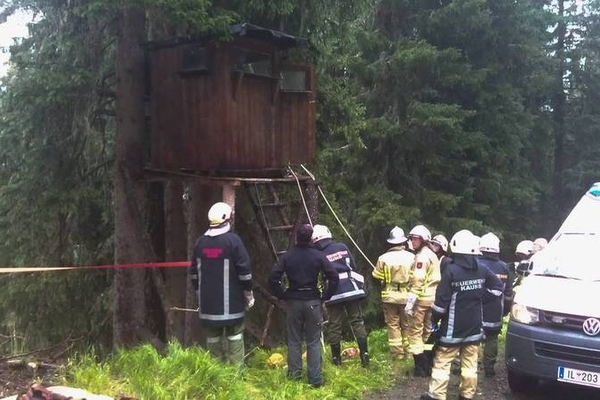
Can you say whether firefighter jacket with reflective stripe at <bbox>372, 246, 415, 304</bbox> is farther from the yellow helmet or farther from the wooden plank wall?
the wooden plank wall

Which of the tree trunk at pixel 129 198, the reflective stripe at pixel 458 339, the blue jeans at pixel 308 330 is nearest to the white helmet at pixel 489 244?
the reflective stripe at pixel 458 339

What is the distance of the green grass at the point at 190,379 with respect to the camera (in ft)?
19.4

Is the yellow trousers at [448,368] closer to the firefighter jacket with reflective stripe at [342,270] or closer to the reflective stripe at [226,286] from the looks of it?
the firefighter jacket with reflective stripe at [342,270]

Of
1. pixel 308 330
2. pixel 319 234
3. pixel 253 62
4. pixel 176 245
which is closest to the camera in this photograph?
pixel 308 330

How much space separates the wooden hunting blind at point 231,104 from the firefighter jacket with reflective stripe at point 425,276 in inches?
124

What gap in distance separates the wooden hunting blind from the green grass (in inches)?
146

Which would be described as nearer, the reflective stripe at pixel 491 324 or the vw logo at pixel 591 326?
the vw logo at pixel 591 326

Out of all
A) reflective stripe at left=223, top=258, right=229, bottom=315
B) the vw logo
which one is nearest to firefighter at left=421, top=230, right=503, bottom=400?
the vw logo

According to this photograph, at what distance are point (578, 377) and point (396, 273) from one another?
9.26 feet

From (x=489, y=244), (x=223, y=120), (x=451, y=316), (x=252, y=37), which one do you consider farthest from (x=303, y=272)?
(x=252, y=37)

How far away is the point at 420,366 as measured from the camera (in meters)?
8.82

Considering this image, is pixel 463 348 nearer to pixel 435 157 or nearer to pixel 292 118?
pixel 292 118

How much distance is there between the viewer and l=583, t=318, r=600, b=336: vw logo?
691 cm

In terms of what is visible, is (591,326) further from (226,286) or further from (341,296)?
(226,286)
